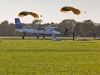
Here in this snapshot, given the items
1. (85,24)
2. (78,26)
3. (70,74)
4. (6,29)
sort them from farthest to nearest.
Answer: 1. (6,29)
2. (78,26)
3. (85,24)
4. (70,74)

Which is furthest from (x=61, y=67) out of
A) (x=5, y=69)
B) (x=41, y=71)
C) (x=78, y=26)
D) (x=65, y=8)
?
(x=78, y=26)

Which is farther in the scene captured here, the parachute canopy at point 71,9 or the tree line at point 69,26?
the tree line at point 69,26

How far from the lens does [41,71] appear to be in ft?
50.0

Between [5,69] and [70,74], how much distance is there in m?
3.29

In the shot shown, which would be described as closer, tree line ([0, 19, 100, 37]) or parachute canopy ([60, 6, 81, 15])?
parachute canopy ([60, 6, 81, 15])

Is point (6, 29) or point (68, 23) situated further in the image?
point (6, 29)

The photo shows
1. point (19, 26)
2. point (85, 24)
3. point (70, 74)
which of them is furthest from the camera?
point (85, 24)

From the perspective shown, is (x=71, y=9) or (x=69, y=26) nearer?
(x=71, y=9)

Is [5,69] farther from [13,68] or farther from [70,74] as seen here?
[70,74]

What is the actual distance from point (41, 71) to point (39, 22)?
127m

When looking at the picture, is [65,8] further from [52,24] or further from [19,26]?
[52,24]

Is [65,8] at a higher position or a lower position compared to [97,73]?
higher

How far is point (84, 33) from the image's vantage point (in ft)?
422

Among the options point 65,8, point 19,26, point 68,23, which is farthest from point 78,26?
point 65,8
